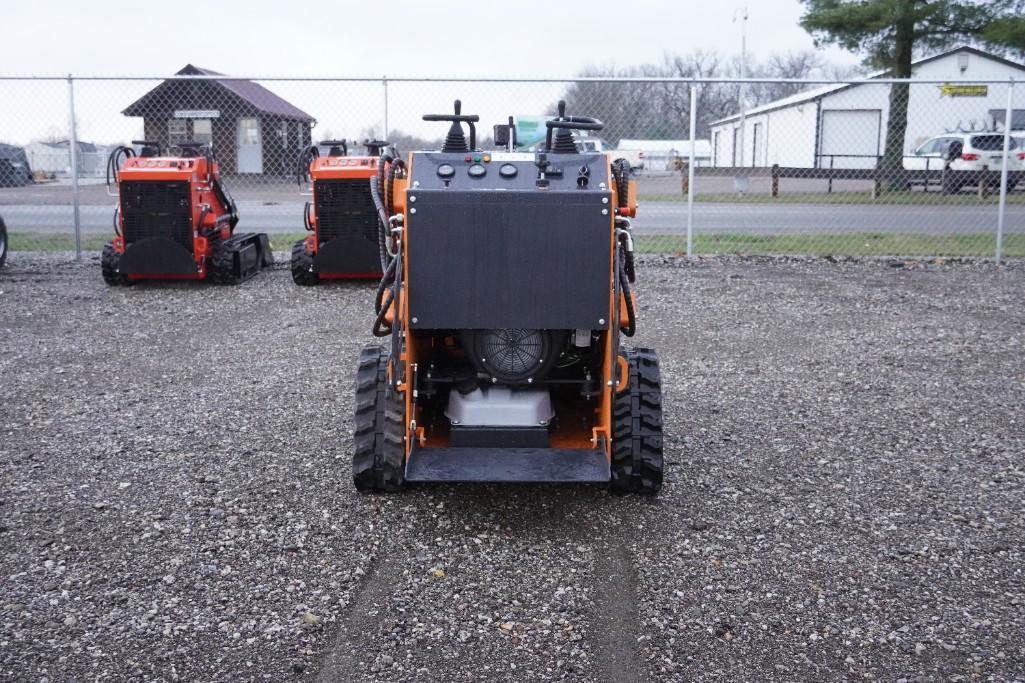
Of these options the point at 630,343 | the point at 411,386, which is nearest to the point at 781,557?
the point at 411,386

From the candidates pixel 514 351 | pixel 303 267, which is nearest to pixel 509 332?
pixel 514 351

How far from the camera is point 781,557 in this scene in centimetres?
431

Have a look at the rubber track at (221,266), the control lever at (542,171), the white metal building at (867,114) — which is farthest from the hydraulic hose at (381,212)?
the white metal building at (867,114)

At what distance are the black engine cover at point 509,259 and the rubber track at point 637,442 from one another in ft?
1.62

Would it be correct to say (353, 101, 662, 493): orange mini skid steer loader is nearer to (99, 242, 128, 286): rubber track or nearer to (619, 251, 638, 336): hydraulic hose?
(619, 251, 638, 336): hydraulic hose

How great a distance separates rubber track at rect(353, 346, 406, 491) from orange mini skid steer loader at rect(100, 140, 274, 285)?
259 inches

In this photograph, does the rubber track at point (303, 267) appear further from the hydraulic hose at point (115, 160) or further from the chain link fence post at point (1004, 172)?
the chain link fence post at point (1004, 172)

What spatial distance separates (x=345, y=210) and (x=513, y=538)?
7.11 m

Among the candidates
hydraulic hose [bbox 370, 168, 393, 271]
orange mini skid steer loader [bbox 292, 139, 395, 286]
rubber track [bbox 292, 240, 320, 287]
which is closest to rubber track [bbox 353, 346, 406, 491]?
hydraulic hose [bbox 370, 168, 393, 271]

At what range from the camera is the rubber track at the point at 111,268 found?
436 inches

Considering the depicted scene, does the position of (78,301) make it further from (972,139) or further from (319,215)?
(972,139)

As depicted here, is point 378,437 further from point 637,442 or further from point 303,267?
point 303,267

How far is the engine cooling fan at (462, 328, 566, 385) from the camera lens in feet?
15.7

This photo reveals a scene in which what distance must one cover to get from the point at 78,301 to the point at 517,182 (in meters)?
7.08
